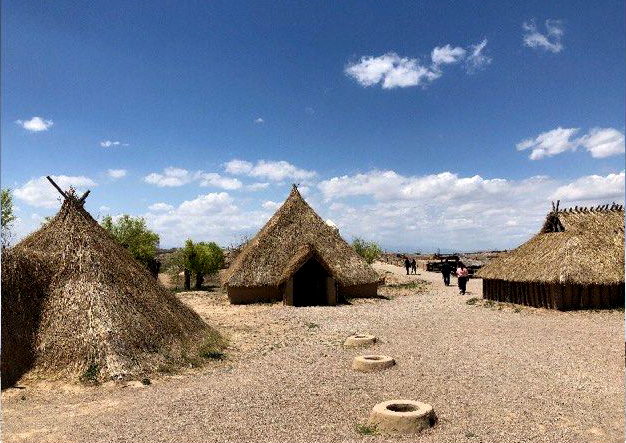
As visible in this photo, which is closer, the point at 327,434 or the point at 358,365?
the point at 327,434

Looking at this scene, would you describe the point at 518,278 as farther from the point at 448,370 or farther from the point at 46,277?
the point at 46,277

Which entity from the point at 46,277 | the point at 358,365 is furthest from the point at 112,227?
the point at 358,365

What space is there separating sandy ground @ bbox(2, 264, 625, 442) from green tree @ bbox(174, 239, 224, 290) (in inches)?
752

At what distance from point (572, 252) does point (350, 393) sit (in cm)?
1631

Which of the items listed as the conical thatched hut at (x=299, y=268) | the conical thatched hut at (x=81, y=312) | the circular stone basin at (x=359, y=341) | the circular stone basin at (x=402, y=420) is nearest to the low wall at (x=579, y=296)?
the conical thatched hut at (x=299, y=268)

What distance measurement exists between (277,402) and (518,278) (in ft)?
56.6

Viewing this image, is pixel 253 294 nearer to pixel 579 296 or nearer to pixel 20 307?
pixel 20 307

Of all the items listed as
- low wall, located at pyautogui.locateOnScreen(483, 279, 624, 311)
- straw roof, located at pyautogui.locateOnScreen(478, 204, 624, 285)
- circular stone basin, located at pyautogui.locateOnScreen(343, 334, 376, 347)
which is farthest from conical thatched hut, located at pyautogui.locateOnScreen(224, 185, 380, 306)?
circular stone basin, located at pyautogui.locateOnScreen(343, 334, 376, 347)

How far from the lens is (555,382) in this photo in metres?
11.2

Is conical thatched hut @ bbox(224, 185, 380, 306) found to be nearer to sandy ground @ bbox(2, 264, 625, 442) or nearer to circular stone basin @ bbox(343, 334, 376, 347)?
sandy ground @ bbox(2, 264, 625, 442)

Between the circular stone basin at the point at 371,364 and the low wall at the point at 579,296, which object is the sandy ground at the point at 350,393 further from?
the low wall at the point at 579,296

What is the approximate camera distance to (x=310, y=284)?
90.0 feet

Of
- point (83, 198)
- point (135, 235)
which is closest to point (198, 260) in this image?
point (135, 235)

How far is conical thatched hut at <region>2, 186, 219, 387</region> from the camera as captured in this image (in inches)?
472
